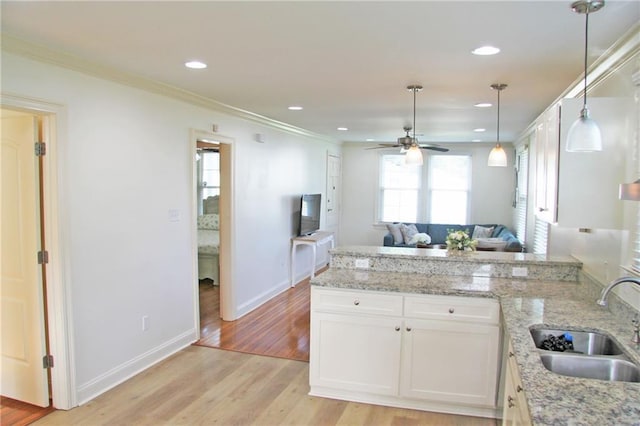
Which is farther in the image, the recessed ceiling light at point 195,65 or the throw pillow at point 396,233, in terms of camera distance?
the throw pillow at point 396,233

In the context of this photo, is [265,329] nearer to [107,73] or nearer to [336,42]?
[107,73]

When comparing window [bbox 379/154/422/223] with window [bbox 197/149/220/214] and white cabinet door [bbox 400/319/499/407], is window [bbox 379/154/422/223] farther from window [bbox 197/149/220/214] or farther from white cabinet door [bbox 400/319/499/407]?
white cabinet door [bbox 400/319/499/407]

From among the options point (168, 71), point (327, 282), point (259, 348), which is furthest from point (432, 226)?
point (168, 71)

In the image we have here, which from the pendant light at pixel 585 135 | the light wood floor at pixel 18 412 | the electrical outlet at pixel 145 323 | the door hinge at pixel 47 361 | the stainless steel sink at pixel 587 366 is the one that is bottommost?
the light wood floor at pixel 18 412

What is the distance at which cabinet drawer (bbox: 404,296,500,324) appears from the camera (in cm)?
295

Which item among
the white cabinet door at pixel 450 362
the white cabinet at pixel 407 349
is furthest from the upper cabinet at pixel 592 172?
the white cabinet door at pixel 450 362

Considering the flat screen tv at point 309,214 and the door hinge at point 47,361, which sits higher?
the flat screen tv at point 309,214

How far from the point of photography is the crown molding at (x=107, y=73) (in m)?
2.68

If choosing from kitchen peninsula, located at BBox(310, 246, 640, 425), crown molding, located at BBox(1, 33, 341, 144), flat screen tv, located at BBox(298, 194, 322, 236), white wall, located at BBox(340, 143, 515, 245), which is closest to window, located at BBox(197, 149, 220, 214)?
flat screen tv, located at BBox(298, 194, 322, 236)

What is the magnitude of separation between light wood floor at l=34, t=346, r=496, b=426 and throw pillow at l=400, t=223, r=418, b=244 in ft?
15.4

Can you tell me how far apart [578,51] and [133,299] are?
145 inches

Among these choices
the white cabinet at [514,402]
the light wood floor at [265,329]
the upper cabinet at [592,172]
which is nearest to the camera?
the white cabinet at [514,402]

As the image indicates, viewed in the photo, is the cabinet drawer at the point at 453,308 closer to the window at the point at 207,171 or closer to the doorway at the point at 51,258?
the doorway at the point at 51,258

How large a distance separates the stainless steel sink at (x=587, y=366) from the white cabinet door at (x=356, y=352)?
1.20 meters
